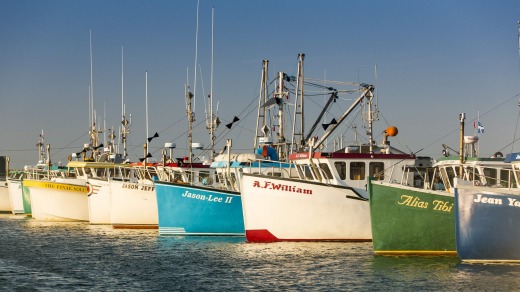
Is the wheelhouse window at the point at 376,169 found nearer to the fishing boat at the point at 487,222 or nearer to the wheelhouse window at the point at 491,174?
the wheelhouse window at the point at 491,174

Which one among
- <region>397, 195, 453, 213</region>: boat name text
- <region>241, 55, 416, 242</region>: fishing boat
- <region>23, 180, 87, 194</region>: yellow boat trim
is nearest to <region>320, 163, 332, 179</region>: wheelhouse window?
<region>241, 55, 416, 242</region>: fishing boat

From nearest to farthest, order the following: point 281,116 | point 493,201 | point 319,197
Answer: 1. point 493,201
2. point 319,197
3. point 281,116

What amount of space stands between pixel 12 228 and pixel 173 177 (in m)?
12.7

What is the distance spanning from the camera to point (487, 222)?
27797 mm

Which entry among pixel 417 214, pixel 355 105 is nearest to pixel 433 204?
pixel 417 214

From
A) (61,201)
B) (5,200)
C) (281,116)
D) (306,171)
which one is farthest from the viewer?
(5,200)

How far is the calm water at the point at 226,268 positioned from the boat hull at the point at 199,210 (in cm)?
135

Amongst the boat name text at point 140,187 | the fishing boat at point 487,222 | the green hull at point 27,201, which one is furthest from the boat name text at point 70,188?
the fishing boat at point 487,222

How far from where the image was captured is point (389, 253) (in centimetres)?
3175

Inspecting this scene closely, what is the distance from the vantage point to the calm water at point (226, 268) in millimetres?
25922

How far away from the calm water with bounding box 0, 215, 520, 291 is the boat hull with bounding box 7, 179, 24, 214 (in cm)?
3757

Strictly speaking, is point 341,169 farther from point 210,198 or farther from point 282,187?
point 210,198

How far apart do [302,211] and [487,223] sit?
34.3 feet

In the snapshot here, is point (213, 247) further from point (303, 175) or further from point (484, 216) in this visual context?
point (484, 216)
